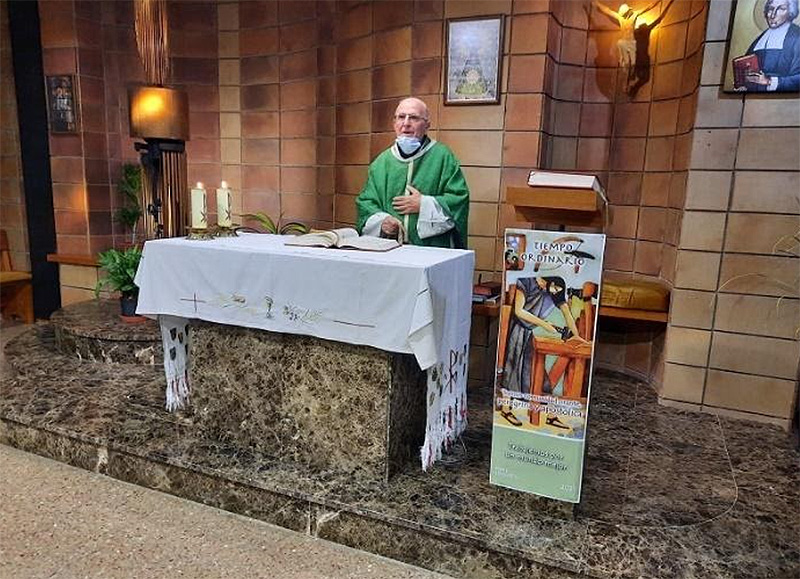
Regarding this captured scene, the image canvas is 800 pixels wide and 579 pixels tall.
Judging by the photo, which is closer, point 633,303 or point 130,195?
point 633,303

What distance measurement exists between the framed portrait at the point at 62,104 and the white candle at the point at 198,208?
2.49m

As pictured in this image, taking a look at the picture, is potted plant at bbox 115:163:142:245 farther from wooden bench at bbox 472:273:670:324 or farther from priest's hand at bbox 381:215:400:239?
wooden bench at bbox 472:273:670:324

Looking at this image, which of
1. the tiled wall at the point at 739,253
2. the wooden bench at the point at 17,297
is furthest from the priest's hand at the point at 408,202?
the wooden bench at the point at 17,297

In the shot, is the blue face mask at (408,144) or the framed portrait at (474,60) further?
the framed portrait at (474,60)

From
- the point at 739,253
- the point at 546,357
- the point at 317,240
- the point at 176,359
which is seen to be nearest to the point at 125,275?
the point at 176,359

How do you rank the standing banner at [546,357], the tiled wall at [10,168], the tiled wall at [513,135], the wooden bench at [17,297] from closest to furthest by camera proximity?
the standing banner at [546,357] → the tiled wall at [513,135] → the tiled wall at [10,168] → the wooden bench at [17,297]

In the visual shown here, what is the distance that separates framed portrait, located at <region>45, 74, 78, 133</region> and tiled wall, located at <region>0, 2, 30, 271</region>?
43cm

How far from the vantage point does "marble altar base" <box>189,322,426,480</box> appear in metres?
2.07

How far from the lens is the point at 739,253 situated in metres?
2.72

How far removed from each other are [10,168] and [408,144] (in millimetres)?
3568

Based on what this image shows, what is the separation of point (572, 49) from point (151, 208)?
8.69 feet

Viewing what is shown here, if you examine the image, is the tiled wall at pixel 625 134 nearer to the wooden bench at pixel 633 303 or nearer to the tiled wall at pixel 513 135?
the tiled wall at pixel 513 135

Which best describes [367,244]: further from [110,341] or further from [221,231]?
[110,341]

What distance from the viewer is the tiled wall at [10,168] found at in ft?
14.3
